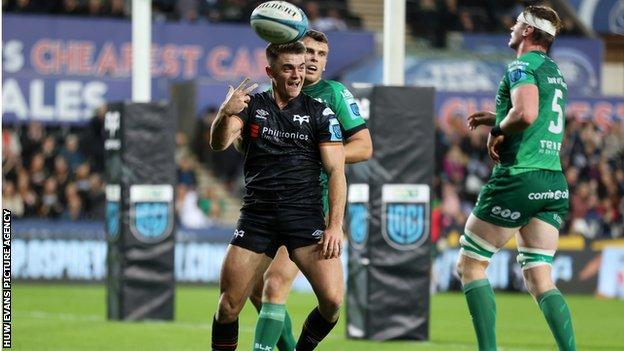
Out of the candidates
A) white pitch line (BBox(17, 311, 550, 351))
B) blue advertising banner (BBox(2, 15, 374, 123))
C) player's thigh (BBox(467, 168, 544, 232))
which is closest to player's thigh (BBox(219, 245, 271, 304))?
player's thigh (BBox(467, 168, 544, 232))

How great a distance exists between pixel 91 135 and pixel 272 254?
622 inches

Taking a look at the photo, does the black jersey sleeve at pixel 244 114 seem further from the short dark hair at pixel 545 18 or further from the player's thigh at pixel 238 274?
the short dark hair at pixel 545 18

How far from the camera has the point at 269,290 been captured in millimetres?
8586

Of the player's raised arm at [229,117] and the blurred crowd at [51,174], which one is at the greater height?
the player's raised arm at [229,117]

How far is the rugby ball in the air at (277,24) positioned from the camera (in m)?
8.34

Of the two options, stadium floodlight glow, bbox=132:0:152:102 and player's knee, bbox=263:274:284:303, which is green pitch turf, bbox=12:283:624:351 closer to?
stadium floodlight glow, bbox=132:0:152:102

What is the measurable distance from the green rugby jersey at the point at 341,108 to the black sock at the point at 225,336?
115 cm

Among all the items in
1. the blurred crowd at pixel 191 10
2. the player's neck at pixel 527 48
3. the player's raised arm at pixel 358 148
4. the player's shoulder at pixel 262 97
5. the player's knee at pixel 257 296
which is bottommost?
the player's knee at pixel 257 296

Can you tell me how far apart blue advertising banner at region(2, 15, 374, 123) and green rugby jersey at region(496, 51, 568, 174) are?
15.6 meters

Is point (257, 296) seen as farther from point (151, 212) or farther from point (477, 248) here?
point (151, 212)

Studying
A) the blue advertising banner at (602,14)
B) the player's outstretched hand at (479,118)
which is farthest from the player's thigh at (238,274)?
the blue advertising banner at (602,14)

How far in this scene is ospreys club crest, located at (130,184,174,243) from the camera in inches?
578

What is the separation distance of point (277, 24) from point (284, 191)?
41.3 inches

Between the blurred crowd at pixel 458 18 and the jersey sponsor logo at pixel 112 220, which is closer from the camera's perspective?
the jersey sponsor logo at pixel 112 220
